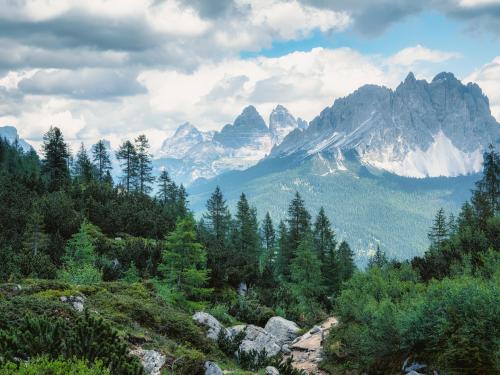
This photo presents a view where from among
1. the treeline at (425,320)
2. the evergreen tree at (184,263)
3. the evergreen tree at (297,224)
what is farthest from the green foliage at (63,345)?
the evergreen tree at (297,224)

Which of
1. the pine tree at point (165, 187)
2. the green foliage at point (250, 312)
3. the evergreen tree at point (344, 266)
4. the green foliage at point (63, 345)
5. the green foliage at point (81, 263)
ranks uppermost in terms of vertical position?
the pine tree at point (165, 187)

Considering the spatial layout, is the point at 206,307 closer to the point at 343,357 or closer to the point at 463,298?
the point at 343,357

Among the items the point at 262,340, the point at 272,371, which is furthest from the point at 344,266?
the point at 272,371

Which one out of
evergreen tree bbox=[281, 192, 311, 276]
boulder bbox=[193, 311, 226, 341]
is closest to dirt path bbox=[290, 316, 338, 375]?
boulder bbox=[193, 311, 226, 341]

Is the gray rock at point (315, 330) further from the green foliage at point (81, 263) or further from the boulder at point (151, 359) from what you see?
the boulder at point (151, 359)

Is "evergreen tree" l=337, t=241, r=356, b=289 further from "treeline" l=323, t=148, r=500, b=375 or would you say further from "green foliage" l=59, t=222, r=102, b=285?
"green foliage" l=59, t=222, r=102, b=285

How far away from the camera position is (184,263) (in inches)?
1162

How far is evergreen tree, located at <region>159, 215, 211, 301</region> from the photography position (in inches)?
1143

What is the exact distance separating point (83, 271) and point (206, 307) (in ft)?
26.0

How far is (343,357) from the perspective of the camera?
2192 centimetres

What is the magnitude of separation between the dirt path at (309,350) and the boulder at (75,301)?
37.4 feet

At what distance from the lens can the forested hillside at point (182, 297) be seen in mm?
9828

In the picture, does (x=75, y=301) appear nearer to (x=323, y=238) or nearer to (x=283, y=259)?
(x=283, y=259)

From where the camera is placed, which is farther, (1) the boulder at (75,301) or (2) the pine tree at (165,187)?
(2) the pine tree at (165,187)
